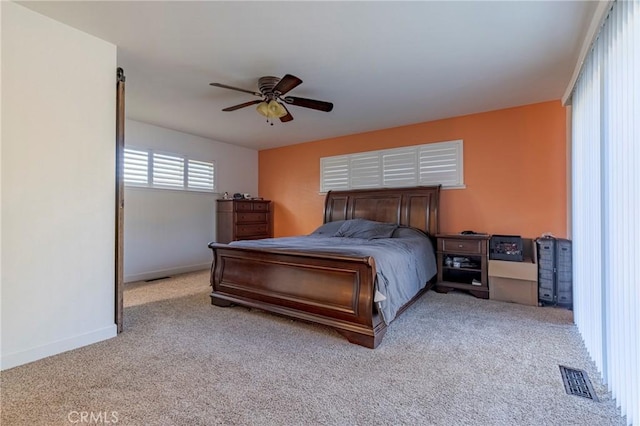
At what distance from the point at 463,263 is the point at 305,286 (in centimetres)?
241

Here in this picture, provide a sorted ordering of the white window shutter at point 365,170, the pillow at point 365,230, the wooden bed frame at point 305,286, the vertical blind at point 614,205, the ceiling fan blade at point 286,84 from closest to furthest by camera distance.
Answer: the vertical blind at point 614,205
the wooden bed frame at point 305,286
the ceiling fan blade at point 286,84
the pillow at point 365,230
the white window shutter at point 365,170

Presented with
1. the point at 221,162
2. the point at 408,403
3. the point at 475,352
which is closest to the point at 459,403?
the point at 408,403

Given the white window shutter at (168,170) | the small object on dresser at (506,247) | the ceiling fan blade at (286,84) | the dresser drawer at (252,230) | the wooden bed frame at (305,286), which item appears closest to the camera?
the wooden bed frame at (305,286)

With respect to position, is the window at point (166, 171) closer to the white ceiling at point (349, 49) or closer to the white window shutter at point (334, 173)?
the white ceiling at point (349, 49)

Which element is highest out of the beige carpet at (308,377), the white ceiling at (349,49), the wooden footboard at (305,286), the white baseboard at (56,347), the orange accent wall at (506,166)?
the white ceiling at (349,49)

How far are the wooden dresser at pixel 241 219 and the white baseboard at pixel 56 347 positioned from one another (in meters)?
3.03

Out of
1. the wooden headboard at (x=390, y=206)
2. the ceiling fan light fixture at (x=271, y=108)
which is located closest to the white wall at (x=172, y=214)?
the wooden headboard at (x=390, y=206)

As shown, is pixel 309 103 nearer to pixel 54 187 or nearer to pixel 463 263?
pixel 54 187

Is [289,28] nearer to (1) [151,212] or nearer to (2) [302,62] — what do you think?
(2) [302,62]

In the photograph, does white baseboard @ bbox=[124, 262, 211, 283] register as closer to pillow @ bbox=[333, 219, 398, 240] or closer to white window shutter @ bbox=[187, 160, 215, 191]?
white window shutter @ bbox=[187, 160, 215, 191]

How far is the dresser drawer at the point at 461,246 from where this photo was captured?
375 cm

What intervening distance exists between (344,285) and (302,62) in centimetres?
214

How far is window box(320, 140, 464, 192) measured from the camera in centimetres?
445

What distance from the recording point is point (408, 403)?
1.68 meters
